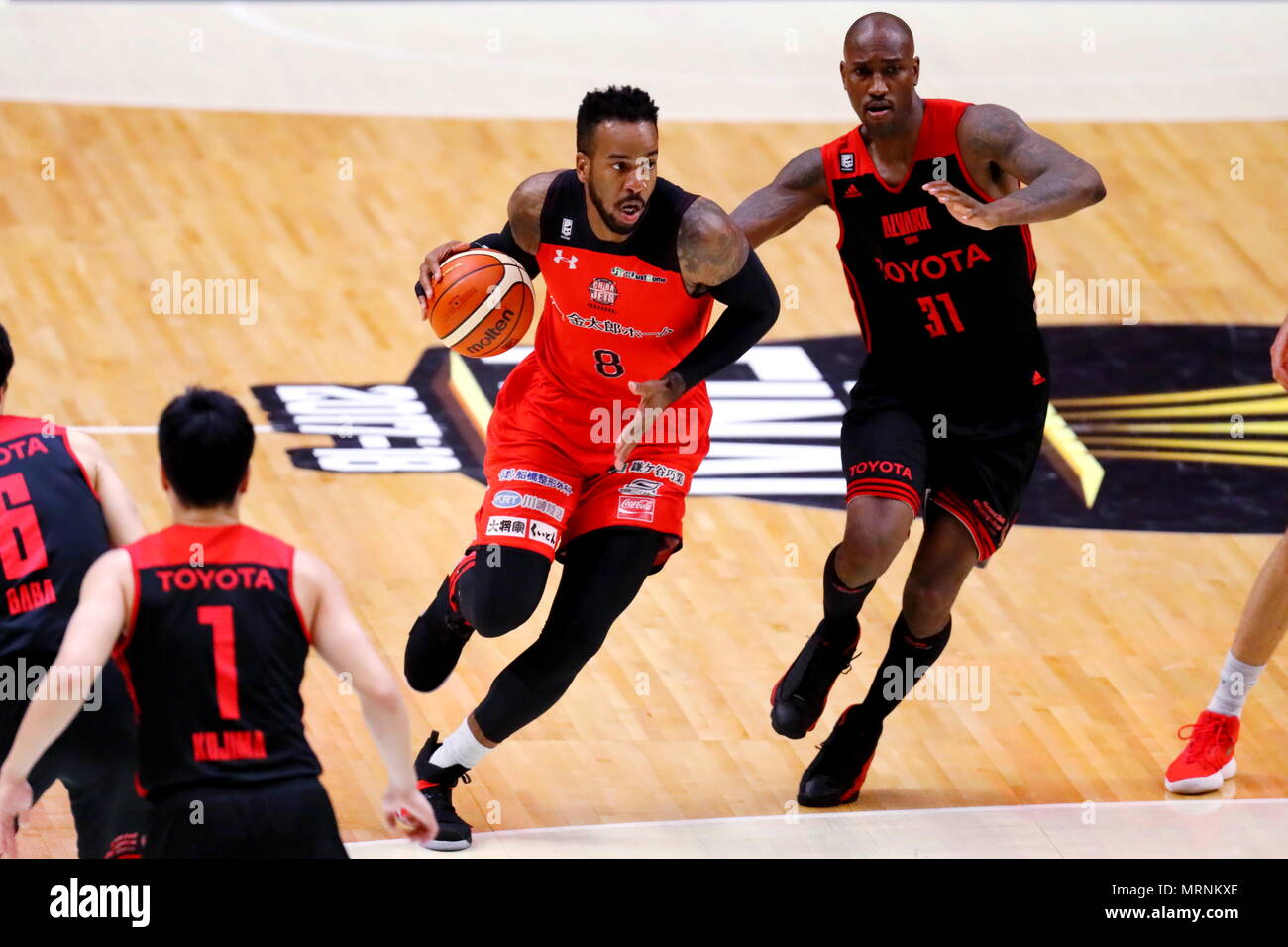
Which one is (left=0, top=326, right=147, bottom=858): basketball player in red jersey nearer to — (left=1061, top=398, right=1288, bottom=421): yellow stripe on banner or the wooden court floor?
the wooden court floor

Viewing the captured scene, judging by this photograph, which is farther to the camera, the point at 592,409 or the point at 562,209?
the point at 592,409

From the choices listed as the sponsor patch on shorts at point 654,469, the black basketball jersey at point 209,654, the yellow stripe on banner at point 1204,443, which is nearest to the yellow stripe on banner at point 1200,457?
the yellow stripe on banner at point 1204,443

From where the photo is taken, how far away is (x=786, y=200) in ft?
20.9

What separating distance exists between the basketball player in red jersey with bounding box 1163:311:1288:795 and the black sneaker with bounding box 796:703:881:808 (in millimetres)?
1064

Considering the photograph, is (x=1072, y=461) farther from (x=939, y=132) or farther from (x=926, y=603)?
(x=939, y=132)

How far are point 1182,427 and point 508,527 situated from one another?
449cm

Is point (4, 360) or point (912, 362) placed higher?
point (4, 360)

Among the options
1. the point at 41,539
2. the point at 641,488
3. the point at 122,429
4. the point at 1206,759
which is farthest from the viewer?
the point at 122,429

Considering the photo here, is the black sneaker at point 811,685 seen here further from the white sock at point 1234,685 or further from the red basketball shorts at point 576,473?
the white sock at point 1234,685

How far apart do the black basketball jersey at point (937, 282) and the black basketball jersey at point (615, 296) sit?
60cm

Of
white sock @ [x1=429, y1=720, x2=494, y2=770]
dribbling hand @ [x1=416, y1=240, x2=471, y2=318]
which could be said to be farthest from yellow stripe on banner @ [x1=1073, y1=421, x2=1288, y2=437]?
white sock @ [x1=429, y1=720, x2=494, y2=770]

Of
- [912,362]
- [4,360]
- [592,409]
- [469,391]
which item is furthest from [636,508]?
[469,391]

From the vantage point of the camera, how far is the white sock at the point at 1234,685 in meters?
6.59
